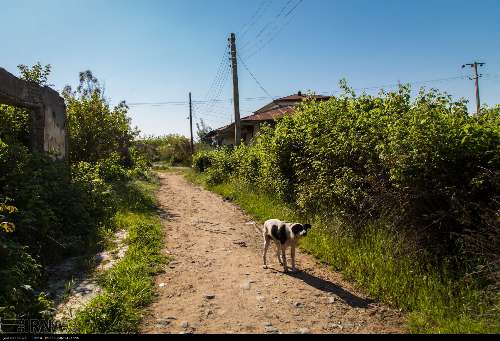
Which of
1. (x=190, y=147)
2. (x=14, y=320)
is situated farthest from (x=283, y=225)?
(x=190, y=147)

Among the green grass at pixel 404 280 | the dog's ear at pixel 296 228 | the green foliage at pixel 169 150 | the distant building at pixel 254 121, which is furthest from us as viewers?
the green foliage at pixel 169 150

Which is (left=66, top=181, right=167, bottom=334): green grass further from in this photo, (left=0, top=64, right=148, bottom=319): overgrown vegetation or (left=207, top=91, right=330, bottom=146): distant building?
(left=207, top=91, right=330, bottom=146): distant building

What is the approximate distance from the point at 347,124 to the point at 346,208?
1694mm

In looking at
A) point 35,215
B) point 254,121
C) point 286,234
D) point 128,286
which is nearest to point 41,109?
point 35,215

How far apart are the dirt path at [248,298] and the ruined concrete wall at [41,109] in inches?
189

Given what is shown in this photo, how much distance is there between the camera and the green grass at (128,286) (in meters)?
4.46

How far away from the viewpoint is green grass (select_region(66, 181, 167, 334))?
4461 millimetres

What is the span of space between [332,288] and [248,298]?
4.17ft

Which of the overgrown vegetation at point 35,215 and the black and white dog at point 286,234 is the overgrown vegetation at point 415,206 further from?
the overgrown vegetation at point 35,215

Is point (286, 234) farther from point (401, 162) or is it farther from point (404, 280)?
point (401, 162)

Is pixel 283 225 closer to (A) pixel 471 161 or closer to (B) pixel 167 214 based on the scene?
(A) pixel 471 161

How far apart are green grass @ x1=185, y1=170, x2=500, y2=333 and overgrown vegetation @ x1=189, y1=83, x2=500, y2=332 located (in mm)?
14

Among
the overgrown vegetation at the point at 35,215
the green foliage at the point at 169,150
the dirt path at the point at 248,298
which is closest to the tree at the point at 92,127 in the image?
the overgrown vegetation at the point at 35,215

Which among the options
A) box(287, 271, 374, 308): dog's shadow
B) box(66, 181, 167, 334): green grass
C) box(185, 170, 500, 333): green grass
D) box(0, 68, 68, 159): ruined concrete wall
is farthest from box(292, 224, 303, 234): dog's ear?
box(0, 68, 68, 159): ruined concrete wall
